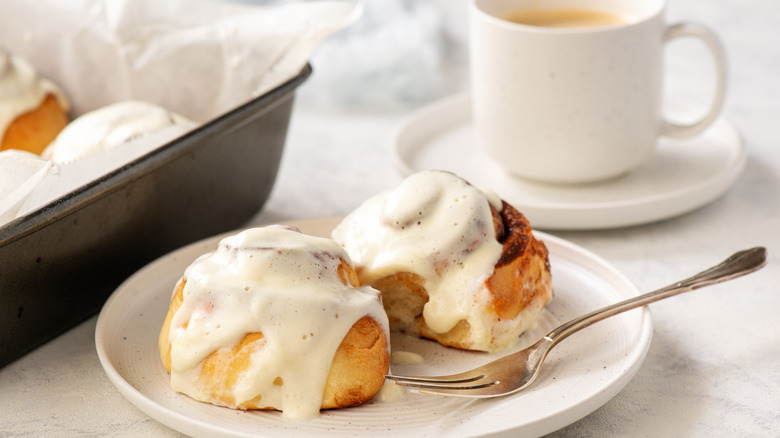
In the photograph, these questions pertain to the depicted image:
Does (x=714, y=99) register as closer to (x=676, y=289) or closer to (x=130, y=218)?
(x=676, y=289)

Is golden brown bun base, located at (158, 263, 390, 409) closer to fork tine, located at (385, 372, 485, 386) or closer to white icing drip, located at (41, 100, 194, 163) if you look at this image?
fork tine, located at (385, 372, 485, 386)

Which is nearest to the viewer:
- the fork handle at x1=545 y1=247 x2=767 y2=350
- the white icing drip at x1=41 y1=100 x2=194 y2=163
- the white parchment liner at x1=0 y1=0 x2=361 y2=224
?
the fork handle at x1=545 y1=247 x2=767 y2=350

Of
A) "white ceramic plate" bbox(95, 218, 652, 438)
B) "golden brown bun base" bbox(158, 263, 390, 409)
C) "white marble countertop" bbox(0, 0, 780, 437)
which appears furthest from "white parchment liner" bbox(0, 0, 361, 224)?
"golden brown bun base" bbox(158, 263, 390, 409)

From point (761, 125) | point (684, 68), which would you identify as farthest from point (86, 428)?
point (684, 68)

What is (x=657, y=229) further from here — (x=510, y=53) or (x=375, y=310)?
(x=375, y=310)

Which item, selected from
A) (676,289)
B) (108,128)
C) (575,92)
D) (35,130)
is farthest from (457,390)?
(35,130)

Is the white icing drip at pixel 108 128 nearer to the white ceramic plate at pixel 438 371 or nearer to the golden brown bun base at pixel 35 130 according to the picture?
the golden brown bun base at pixel 35 130
